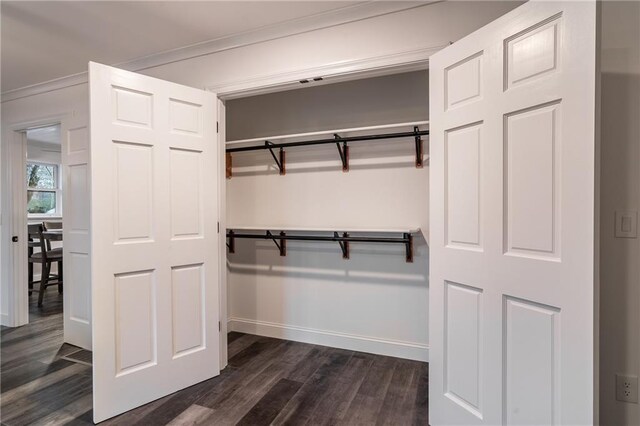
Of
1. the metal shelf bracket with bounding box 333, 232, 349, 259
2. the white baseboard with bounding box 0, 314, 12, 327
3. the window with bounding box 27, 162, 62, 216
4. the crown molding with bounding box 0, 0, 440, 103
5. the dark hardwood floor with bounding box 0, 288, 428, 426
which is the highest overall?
the crown molding with bounding box 0, 0, 440, 103

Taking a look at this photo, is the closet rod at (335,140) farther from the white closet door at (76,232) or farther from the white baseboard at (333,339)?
the white baseboard at (333,339)

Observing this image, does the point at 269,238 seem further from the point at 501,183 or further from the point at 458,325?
the point at 501,183

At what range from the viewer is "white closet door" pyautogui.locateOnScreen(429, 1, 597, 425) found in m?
1.16

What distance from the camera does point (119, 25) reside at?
2.17 metres

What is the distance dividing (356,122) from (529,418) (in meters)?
2.24

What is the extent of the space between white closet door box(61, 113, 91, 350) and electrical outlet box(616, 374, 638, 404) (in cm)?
370

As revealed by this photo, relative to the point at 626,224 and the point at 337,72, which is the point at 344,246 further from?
the point at 626,224

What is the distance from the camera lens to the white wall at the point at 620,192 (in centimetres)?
145

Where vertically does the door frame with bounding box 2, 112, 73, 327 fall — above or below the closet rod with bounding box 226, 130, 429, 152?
below

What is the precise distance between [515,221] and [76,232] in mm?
3445

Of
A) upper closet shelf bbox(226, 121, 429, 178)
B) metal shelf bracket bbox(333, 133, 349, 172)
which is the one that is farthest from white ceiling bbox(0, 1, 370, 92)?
metal shelf bracket bbox(333, 133, 349, 172)

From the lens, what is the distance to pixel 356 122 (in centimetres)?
275

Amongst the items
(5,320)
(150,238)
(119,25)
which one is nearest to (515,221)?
(150,238)

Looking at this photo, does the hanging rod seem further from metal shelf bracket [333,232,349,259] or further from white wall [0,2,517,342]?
white wall [0,2,517,342]
